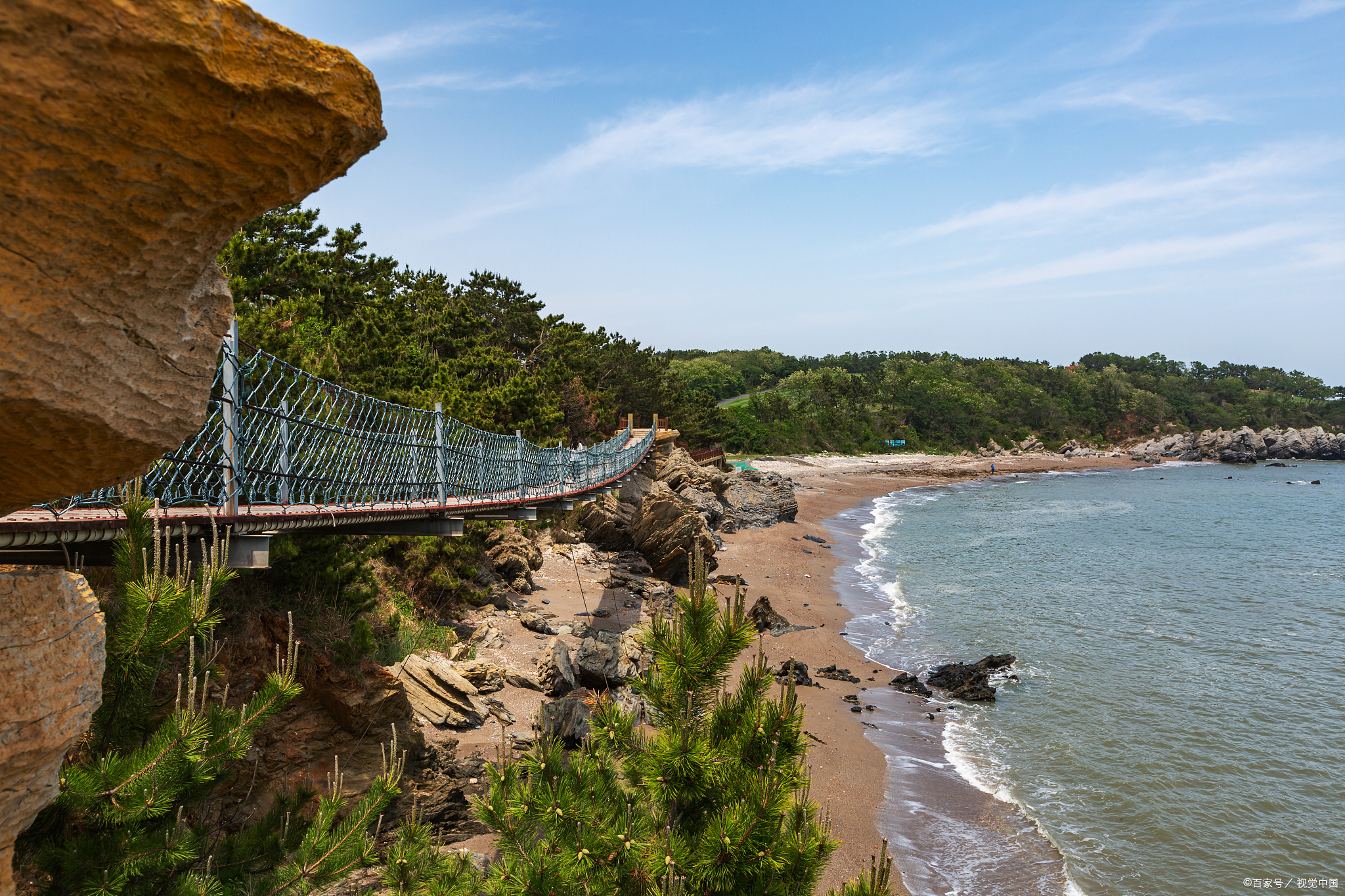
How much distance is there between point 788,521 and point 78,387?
31.1 m

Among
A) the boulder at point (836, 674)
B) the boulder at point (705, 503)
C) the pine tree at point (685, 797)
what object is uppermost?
the pine tree at point (685, 797)

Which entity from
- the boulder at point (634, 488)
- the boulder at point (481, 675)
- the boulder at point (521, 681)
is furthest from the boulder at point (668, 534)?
the boulder at point (481, 675)

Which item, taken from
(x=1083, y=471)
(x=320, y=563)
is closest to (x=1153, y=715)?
(x=320, y=563)

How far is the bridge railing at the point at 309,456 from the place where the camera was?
4738 millimetres

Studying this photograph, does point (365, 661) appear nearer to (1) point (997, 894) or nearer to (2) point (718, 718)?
(2) point (718, 718)

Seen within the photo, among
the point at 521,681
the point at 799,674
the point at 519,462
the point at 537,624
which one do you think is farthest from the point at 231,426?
the point at 799,674

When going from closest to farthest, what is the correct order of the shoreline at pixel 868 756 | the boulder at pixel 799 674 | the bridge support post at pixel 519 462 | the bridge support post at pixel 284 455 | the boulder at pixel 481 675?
1. the bridge support post at pixel 284 455
2. the shoreline at pixel 868 756
3. the boulder at pixel 481 675
4. the bridge support post at pixel 519 462
5. the boulder at pixel 799 674

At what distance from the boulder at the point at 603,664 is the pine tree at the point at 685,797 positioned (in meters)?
5.42

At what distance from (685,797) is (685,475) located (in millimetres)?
25161

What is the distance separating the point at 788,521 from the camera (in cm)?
3198

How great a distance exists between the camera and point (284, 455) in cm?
550

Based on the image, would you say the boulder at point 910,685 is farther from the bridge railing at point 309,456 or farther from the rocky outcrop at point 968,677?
the bridge railing at point 309,456

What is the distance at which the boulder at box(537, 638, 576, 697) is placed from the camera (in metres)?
9.39

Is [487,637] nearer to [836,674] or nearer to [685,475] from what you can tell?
[836,674]
